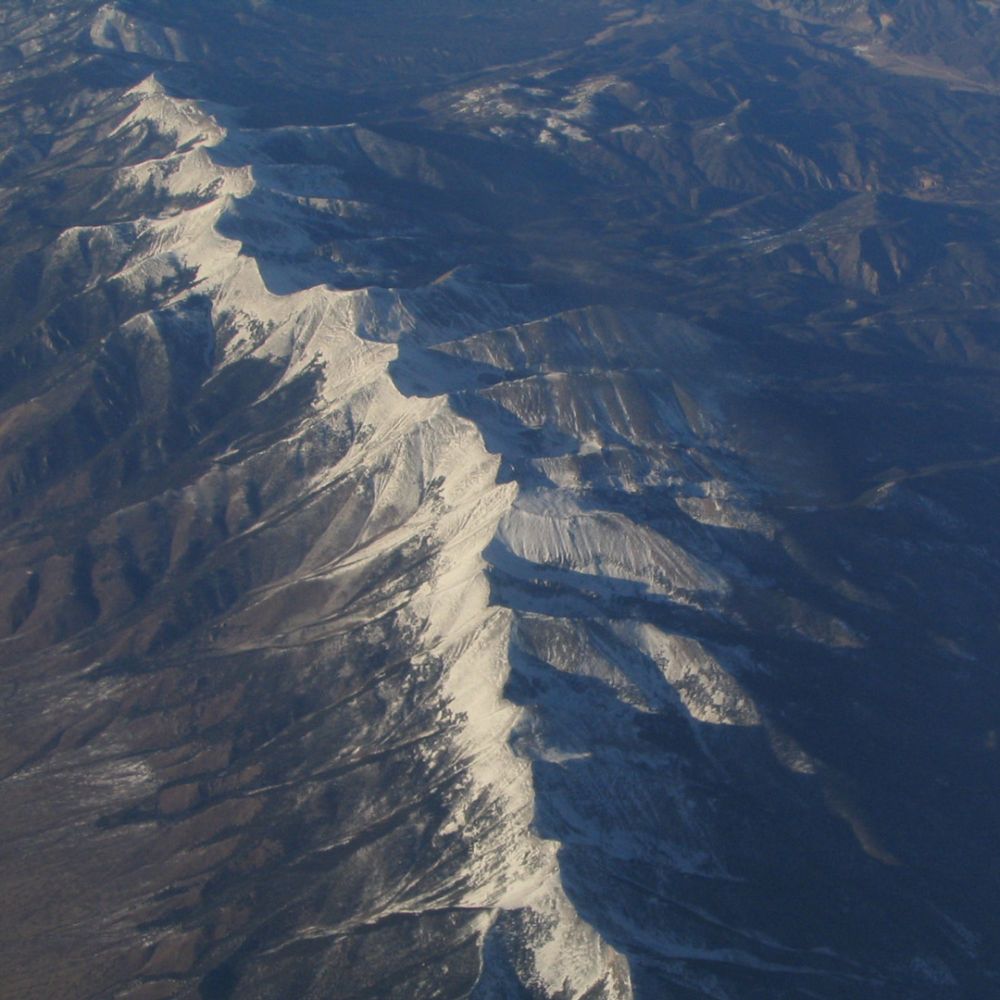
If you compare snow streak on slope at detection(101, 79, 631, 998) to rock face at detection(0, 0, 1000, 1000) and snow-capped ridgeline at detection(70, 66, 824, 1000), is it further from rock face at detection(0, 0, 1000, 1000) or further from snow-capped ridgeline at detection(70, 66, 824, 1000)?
rock face at detection(0, 0, 1000, 1000)

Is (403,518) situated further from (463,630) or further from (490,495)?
(463,630)

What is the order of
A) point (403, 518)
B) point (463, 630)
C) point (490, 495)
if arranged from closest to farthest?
1. point (463, 630)
2. point (490, 495)
3. point (403, 518)

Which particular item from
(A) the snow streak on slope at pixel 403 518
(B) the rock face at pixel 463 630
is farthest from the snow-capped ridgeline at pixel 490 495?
(B) the rock face at pixel 463 630

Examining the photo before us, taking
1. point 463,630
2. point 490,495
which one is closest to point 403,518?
point 490,495

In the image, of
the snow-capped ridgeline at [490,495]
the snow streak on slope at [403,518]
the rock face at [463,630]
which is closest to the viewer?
the snow streak on slope at [403,518]

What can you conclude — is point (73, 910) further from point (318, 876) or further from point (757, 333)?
point (757, 333)

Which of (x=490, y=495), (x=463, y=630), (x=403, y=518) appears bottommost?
(x=403, y=518)

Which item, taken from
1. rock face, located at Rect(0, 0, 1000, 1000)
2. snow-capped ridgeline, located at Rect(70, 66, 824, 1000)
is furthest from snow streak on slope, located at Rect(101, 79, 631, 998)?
rock face, located at Rect(0, 0, 1000, 1000)

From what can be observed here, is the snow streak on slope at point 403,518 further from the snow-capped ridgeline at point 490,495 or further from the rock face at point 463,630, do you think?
the rock face at point 463,630

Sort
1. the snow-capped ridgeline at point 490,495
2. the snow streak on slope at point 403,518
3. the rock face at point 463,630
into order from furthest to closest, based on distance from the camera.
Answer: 1. the snow-capped ridgeline at point 490,495
2. the rock face at point 463,630
3. the snow streak on slope at point 403,518
